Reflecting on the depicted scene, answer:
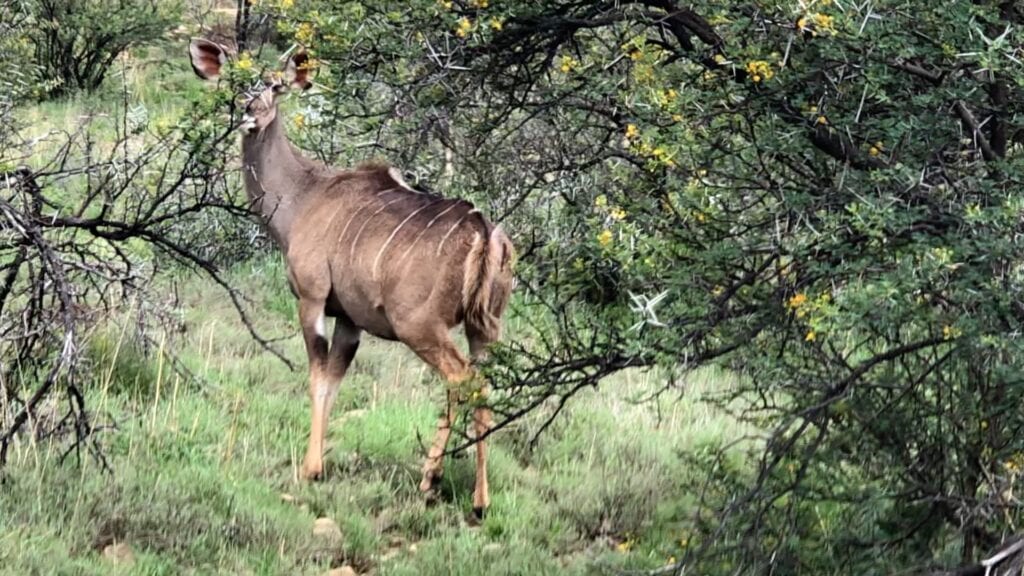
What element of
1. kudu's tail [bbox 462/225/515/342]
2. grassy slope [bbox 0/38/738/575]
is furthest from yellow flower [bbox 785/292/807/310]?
kudu's tail [bbox 462/225/515/342]

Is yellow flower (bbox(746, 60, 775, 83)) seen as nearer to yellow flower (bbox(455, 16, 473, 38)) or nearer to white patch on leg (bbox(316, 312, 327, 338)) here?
yellow flower (bbox(455, 16, 473, 38))

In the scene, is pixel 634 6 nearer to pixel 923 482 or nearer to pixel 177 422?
pixel 923 482

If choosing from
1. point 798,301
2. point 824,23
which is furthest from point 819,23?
point 798,301

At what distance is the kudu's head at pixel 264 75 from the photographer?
652cm

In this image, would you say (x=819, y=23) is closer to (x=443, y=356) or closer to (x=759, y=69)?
(x=759, y=69)

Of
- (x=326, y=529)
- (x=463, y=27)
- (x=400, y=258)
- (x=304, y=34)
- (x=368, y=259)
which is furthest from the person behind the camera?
(x=368, y=259)

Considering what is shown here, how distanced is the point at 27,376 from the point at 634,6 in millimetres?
3309

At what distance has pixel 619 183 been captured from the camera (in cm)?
572

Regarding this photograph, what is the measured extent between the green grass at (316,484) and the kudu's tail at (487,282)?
791 millimetres

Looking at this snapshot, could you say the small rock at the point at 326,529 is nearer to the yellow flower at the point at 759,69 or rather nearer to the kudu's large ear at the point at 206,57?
the kudu's large ear at the point at 206,57

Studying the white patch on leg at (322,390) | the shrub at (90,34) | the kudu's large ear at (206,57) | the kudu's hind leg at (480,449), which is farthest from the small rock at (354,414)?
the shrub at (90,34)

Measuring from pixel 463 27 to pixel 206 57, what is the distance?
6.64ft

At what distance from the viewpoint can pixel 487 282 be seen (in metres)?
6.00

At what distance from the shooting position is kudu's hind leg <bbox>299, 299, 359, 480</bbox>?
6.39 meters
